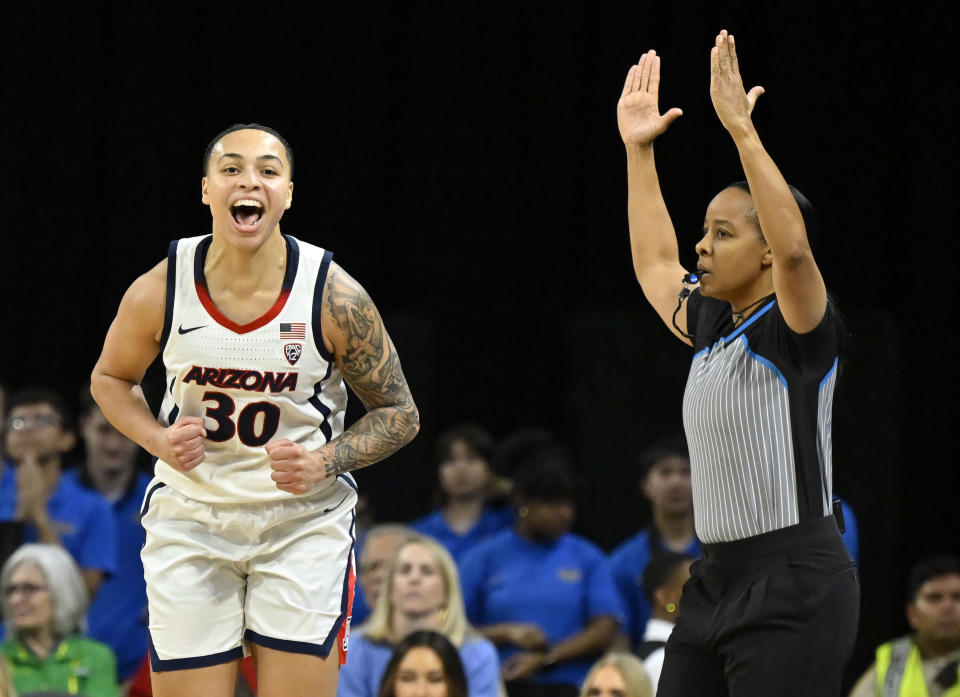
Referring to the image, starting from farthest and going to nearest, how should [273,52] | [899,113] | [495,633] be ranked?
[273,52] < [899,113] < [495,633]

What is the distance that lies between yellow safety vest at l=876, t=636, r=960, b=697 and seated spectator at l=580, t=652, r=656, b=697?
4.21ft

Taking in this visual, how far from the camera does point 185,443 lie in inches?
139

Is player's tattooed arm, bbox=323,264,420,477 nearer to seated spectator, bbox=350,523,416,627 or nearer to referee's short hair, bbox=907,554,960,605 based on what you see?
seated spectator, bbox=350,523,416,627

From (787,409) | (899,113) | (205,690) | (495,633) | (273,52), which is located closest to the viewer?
(787,409)

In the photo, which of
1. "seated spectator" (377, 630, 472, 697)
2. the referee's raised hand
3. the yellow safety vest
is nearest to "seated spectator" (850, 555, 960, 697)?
the yellow safety vest

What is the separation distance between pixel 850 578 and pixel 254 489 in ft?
4.73

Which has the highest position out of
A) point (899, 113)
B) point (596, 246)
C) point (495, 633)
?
point (899, 113)

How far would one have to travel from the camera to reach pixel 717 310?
12.0 ft

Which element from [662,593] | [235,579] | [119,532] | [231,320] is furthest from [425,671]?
[119,532]

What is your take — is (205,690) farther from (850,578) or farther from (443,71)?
(443,71)

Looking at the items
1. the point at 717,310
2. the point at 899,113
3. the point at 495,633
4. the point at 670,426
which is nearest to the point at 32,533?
the point at 495,633

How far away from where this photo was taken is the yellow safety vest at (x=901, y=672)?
5.75 metres

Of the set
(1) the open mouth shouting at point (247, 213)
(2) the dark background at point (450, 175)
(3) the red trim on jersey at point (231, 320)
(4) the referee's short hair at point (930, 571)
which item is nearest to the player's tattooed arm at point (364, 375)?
(3) the red trim on jersey at point (231, 320)

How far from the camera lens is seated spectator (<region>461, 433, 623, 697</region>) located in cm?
611
